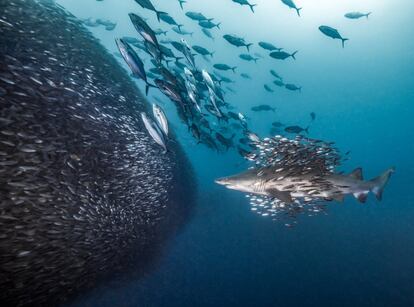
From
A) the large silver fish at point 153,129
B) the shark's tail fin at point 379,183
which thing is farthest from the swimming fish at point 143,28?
the shark's tail fin at point 379,183

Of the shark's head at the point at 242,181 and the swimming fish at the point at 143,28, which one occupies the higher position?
the swimming fish at the point at 143,28

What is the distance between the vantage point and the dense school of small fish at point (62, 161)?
5488mm

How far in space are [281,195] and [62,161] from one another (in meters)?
4.52

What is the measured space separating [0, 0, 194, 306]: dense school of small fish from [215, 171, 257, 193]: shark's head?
140cm

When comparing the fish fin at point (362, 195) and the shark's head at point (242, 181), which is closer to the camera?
the shark's head at point (242, 181)

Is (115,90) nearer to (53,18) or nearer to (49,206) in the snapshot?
(53,18)

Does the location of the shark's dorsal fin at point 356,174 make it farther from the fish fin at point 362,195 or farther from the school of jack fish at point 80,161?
the fish fin at point 362,195

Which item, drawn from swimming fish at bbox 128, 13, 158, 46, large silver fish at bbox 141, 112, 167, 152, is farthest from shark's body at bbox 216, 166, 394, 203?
swimming fish at bbox 128, 13, 158, 46

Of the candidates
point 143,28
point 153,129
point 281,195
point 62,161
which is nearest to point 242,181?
point 281,195

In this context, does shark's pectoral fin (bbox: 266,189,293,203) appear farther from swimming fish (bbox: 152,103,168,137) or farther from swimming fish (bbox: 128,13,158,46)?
swimming fish (bbox: 128,13,158,46)

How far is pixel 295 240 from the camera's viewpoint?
20828mm

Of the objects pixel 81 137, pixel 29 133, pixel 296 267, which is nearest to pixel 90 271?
pixel 81 137

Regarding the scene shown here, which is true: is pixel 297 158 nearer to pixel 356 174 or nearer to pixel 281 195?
pixel 281 195

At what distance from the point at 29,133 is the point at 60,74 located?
1865mm
